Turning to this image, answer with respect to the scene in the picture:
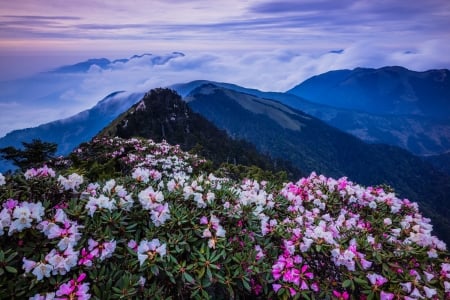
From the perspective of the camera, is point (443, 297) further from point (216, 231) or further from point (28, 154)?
point (28, 154)

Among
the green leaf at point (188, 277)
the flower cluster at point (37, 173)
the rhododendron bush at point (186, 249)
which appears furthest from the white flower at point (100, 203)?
the green leaf at point (188, 277)

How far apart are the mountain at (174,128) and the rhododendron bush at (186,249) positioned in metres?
68.2

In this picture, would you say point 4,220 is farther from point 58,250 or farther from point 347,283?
point 347,283

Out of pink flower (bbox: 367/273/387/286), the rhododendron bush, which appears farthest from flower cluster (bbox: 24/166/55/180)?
pink flower (bbox: 367/273/387/286)

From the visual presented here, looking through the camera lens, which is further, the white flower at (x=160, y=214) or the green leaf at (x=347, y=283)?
Answer: the white flower at (x=160, y=214)

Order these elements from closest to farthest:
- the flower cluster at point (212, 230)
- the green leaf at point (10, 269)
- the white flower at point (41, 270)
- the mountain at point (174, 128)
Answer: the green leaf at point (10, 269)
the white flower at point (41, 270)
the flower cluster at point (212, 230)
the mountain at point (174, 128)

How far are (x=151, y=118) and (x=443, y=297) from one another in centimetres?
8594

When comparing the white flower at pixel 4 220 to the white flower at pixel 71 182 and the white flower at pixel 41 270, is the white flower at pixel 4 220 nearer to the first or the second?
the white flower at pixel 41 270

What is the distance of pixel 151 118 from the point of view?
86.5 metres

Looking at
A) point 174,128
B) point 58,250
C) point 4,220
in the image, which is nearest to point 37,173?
point 4,220

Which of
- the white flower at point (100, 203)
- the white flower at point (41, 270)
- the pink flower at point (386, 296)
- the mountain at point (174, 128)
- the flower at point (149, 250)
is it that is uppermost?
the white flower at point (100, 203)

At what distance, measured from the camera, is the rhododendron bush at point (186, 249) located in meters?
3.45

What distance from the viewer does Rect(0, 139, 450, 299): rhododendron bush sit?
11.3 ft

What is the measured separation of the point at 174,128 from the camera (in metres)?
89.3
